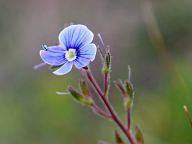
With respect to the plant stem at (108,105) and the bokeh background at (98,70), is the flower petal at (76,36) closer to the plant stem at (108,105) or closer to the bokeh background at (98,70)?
the plant stem at (108,105)

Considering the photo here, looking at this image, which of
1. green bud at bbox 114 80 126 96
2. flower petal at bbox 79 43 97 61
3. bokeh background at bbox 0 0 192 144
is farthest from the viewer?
bokeh background at bbox 0 0 192 144

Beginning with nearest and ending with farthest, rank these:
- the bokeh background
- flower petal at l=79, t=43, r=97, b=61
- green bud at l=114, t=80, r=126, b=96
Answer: flower petal at l=79, t=43, r=97, b=61 → green bud at l=114, t=80, r=126, b=96 → the bokeh background

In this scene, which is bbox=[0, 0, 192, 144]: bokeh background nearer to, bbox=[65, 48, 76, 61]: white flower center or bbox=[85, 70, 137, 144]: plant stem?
bbox=[85, 70, 137, 144]: plant stem

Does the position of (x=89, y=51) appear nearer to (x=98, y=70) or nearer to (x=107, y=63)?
(x=107, y=63)

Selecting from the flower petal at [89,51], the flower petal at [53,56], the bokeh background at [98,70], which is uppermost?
the flower petal at [53,56]

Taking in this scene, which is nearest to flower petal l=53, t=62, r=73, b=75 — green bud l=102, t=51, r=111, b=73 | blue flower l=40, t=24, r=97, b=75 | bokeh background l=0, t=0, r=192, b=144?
blue flower l=40, t=24, r=97, b=75

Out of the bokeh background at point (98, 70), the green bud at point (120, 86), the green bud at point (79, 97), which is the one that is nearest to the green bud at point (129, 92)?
the green bud at point (120, 86)

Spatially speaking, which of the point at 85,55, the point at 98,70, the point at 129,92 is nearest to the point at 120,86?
the point at 129,92
